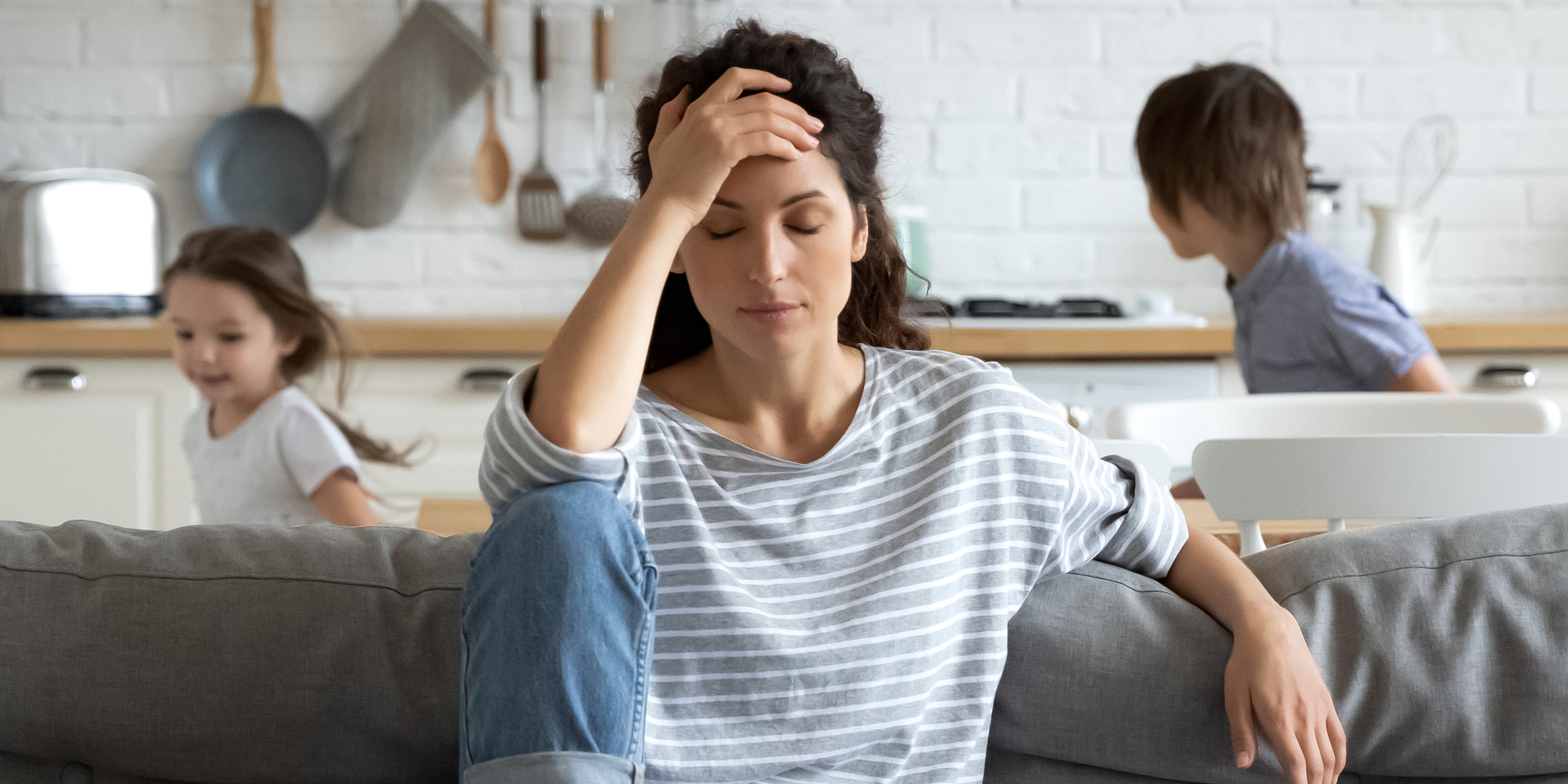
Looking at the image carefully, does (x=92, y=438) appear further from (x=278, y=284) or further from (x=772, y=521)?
(x=772, y=521)

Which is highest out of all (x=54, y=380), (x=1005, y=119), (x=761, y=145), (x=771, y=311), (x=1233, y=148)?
(x=1005, y=119)

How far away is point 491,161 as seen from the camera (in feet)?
9.74

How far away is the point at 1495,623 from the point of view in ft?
3.03

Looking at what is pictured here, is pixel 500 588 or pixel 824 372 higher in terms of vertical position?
pixel 824 372

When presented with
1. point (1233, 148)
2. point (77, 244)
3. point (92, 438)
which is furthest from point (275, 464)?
point (1233, 148)

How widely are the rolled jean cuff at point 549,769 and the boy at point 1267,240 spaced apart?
147 cm

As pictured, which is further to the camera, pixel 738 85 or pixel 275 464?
pixel 275 464

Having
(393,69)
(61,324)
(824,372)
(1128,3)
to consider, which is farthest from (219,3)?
(824,372)

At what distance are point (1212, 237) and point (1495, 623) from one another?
3.97 feet

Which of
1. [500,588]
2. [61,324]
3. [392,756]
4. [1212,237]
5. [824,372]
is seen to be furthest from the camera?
[61,324]

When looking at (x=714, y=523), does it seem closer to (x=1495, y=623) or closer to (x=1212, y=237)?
(x=1495, y=623)

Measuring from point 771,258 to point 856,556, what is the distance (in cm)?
23

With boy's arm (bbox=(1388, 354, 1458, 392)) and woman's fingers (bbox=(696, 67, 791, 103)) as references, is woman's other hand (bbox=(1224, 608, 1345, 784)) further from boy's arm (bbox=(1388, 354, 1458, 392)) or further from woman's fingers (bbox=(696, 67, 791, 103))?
boy's arm (bbox=(1388, 354, 1458, 392))

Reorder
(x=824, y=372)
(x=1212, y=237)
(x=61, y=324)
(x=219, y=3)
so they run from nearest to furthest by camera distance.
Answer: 1. (x=824, y=372)
2. (x=1212, y=237)
3. (x=61, y=324)
4. (x=219, y=3)
